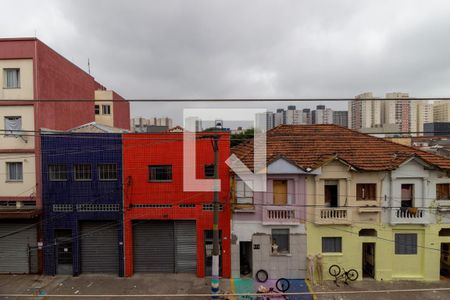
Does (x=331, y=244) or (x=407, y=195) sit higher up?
(x=407, y=195)

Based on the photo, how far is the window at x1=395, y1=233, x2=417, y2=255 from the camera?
49.5 ft

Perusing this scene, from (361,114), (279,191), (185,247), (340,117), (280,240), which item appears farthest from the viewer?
(340,117)

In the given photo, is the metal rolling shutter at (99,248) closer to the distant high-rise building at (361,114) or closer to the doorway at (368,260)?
the doorway at (368,260)

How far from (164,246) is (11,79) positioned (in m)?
13.0

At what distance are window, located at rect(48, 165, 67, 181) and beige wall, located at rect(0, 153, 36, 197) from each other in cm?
94

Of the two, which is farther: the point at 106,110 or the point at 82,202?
the point at 106,110

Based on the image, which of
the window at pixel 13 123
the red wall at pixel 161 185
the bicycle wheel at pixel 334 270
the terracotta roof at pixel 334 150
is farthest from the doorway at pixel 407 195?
the window at pixel 13 123

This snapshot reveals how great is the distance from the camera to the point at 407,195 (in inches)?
606

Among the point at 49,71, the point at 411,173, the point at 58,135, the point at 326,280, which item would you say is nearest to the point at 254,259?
the point at 326,280

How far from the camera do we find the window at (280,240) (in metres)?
15.2

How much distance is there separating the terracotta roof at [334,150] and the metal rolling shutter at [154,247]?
20.5 feet

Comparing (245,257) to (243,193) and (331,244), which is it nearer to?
(243,193)

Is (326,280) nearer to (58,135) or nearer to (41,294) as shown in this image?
(41,294)

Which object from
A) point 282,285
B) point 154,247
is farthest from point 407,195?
point 154,247
